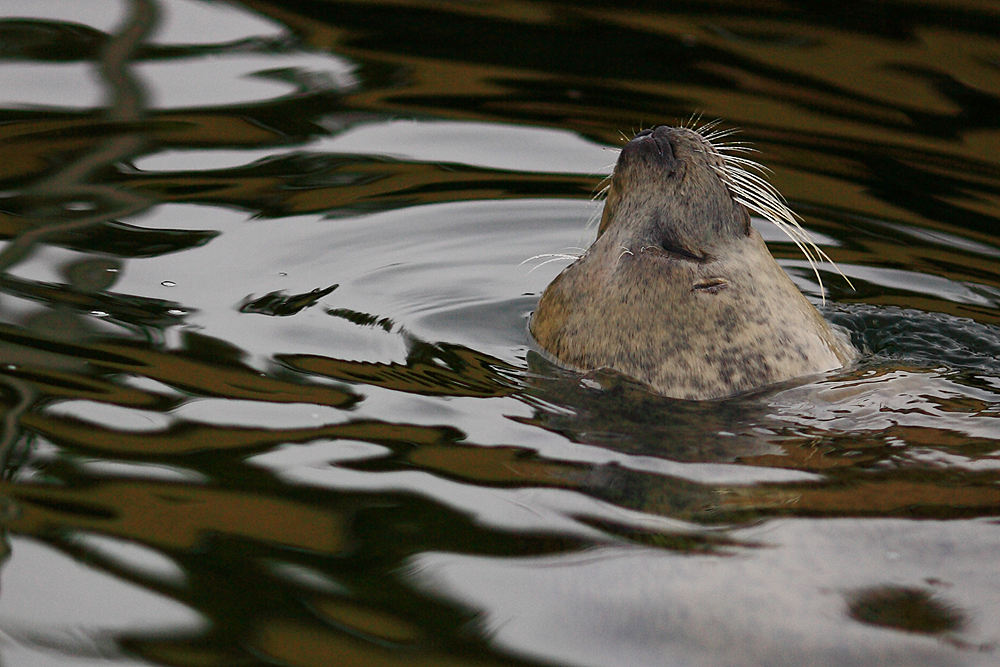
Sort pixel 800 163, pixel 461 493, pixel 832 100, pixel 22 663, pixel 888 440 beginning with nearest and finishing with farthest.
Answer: pixel 22 663
pixel 461 493
pixel 888 440
pixel 800 163
pixel 832 100

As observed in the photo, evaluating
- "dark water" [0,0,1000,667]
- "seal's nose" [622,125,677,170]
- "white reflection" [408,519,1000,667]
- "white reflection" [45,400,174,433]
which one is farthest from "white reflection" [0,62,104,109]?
"white reflection" [408,519,1000,667]

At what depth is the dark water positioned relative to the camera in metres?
2.93

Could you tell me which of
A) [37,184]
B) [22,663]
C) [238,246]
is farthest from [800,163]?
[22,663]

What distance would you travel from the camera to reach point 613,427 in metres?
3.95

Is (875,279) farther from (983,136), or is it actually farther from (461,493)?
(461,493)

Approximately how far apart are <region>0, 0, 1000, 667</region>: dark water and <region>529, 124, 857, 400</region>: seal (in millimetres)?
138

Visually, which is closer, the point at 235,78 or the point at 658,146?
the point at 658,146

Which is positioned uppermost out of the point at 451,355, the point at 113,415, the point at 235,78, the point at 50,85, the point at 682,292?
the point at 235,78

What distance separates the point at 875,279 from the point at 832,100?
7.50 feet

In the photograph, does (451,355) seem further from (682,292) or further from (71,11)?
(71,11)

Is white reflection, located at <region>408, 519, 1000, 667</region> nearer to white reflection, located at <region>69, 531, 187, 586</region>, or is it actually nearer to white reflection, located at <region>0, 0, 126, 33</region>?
white reflection, located at <region>69, 531, 187, 586</region>

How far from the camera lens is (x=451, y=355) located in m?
4.61

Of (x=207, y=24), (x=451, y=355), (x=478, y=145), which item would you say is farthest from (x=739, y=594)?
(x=207, y=24)

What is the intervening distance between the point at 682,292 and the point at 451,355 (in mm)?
864
